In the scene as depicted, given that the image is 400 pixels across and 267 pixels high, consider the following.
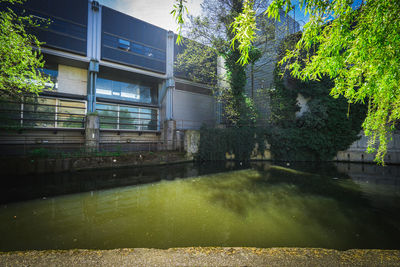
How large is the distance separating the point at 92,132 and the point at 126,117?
11.4 feet

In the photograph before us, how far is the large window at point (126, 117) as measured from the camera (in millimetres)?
13344

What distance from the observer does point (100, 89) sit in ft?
45.5

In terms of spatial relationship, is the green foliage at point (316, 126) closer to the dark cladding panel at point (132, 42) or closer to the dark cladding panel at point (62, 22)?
the dark cladding panel at point (132, 42)

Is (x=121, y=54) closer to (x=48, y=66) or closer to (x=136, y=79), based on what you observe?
(x=136, y=79)

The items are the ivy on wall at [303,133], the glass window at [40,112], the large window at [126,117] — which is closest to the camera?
the glass window at [40,112]

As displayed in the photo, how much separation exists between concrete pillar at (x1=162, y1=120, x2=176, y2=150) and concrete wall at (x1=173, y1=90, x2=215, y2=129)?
58.4 inches

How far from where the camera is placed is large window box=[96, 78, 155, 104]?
45.9 feet

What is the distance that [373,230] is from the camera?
2.90 metres

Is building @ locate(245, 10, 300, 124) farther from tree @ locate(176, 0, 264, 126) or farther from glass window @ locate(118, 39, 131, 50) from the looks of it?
glass window @ locate(118, 39, 131, 50)

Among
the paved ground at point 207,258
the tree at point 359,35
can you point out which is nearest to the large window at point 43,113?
the paved ground at point 207,258

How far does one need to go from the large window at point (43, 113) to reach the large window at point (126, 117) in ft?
4.55

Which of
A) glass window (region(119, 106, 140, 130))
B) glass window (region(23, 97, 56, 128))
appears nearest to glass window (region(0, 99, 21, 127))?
glass window (region(23, 97, 56, 128))

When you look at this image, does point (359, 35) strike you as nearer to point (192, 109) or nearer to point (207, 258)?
point (207, 258)

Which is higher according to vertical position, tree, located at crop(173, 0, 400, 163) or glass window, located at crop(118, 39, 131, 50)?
glass window, located at crop(118, 39, 131, 50)
